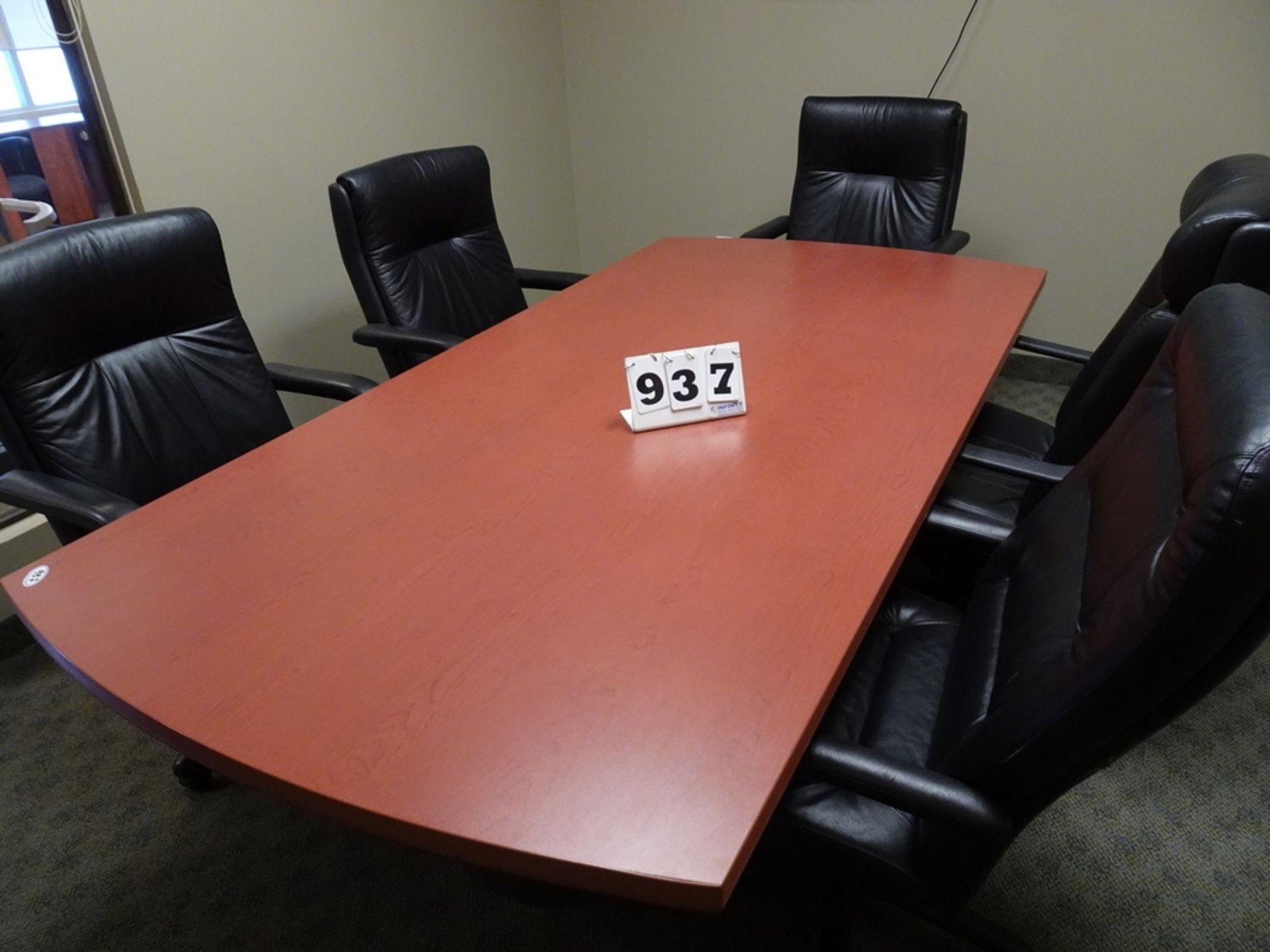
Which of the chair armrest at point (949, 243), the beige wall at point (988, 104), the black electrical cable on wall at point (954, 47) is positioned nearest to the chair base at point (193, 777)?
the chair armrest at point (949, 243)

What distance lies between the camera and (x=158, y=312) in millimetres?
1590

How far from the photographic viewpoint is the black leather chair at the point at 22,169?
199 centimetres

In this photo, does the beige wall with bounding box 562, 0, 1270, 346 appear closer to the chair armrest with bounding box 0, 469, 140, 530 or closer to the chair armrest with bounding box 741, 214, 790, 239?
the chair armrest with bounding box 741, 214, 790, 239

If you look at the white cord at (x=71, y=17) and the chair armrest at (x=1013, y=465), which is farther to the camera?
the white cord at (x=71, y=17)

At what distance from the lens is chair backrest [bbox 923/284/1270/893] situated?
26.0 inches

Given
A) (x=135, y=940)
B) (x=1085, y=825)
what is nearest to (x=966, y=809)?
(x=1085, y=825)

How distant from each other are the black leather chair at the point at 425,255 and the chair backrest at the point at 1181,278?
1.32 m

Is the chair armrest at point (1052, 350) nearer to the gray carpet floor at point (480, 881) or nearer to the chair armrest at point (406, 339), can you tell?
the gray carpet floor at point (480, 881)

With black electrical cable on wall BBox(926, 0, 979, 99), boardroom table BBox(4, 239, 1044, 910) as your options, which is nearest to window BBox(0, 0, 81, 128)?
boardroom table BBox(4, 239, 1044, 910)

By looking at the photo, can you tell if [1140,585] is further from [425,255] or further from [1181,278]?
[425,255]

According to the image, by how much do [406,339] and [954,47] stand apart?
2.19m

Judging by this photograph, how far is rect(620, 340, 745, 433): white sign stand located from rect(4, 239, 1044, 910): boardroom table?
0.03m

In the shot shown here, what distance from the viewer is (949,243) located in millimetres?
2453

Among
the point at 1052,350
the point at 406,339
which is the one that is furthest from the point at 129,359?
the point at 1052,350
